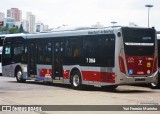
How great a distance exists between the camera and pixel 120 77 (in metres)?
18.8

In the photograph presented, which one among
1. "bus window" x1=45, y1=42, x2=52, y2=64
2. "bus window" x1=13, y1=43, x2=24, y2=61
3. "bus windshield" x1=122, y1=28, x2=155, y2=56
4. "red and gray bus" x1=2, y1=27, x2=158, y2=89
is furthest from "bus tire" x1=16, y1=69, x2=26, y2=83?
"bus windshield" x1=122, y1=28, x2=155, y2=56

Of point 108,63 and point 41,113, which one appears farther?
point 108,63

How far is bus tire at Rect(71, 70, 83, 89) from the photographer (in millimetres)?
21095

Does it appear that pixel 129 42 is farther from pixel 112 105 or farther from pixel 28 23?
pixel 28 23

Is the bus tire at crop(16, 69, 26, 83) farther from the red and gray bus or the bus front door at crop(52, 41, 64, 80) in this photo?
the bus front door at crop(52, 41, 64, 80)

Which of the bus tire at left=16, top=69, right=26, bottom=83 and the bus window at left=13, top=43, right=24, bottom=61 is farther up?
the bus window at left=13, top=43, right=24, bottom=61

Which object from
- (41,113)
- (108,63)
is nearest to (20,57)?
(108,63)

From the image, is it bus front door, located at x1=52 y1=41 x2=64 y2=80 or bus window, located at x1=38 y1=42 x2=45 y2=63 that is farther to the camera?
bus window, located at x1=38 y1=42 x2=45 y2=63

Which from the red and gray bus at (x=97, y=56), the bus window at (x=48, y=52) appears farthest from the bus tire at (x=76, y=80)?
the bus window at (x=48, y=52)

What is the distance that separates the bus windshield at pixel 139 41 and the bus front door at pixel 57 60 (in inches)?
176

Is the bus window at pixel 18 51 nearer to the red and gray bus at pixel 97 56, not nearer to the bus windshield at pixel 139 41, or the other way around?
the red and gray bus at pixel 97 56

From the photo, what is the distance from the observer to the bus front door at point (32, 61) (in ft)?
82.0

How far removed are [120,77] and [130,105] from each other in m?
5.07

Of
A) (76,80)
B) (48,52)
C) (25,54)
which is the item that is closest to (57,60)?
(48,52)
